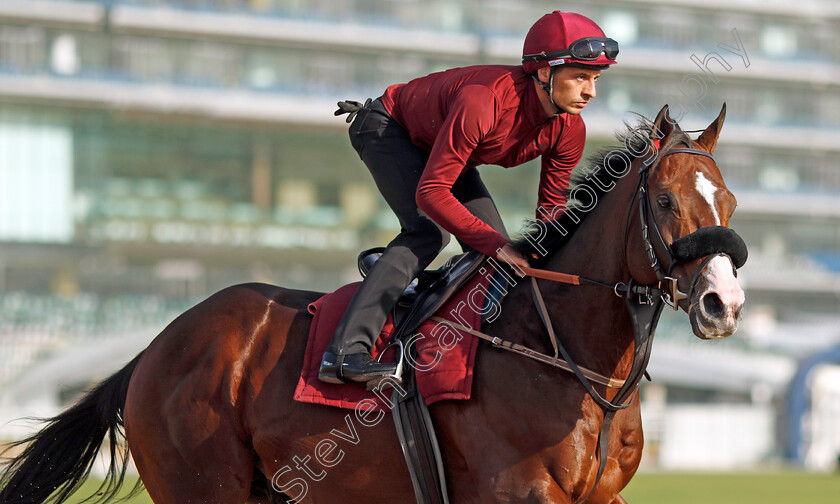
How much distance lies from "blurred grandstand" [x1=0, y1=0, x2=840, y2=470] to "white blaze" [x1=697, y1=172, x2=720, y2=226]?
82.9ft

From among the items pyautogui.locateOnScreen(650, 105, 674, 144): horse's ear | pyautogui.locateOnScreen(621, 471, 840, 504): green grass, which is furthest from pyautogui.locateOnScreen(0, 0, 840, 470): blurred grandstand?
pyautogui.locateOnScreen(650, 105, 674, 144): horse's ear

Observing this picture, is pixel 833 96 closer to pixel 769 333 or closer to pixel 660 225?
pixel 769 333

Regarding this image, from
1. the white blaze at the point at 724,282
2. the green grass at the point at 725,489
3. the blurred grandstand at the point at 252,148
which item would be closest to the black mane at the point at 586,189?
the white blaze at the point at 724,282

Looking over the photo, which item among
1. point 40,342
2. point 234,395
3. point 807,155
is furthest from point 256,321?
point 807,155

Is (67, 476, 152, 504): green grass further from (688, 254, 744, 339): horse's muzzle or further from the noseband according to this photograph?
(688, 254, 744, 339): horse's muzzle

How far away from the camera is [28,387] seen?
23.2 meters

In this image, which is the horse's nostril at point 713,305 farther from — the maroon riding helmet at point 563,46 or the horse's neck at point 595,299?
the maroon riding helmet at point 563,46

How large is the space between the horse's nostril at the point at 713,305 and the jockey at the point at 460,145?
2.94 feet

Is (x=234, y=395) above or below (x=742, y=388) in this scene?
above

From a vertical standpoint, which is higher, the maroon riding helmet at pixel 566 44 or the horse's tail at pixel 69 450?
the maroon riding helmet at pixel 566 44

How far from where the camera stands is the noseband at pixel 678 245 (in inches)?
142

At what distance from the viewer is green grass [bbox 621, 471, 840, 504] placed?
13.2 m

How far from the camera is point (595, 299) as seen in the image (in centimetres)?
416

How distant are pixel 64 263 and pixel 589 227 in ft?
113
